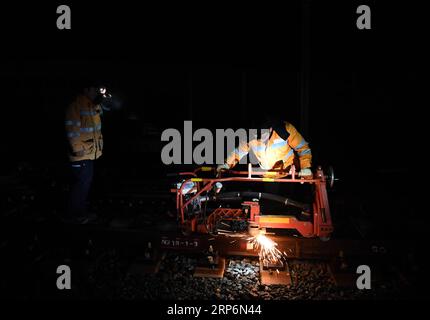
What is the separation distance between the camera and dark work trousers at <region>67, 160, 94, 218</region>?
558cm

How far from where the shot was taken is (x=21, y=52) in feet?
27.9

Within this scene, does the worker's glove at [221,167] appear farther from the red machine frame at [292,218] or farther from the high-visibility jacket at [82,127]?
the high-visibility jacket at [82,127]

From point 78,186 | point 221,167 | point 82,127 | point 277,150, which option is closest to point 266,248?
point 221,167

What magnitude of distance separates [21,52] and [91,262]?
636 cm

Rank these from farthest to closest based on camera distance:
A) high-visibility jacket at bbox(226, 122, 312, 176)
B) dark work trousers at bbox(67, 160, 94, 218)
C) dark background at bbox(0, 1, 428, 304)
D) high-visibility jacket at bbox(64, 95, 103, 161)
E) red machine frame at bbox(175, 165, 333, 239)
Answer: dark background at bbox(0, 1, 428, 304) → dark work trousers at bbox(67, 160, 94, 218) → high-visibility jacket at bbox(64, 95, 103, 161) → high-visibility jacket at bbox(226, 122, 312, 176) → red machine frame at bbox(175, 165, 333, 239)

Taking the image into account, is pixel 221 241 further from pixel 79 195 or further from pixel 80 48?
pixel 80 48

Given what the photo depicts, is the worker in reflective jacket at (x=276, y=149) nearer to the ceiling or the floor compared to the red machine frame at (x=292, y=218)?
nearer to the ceiling

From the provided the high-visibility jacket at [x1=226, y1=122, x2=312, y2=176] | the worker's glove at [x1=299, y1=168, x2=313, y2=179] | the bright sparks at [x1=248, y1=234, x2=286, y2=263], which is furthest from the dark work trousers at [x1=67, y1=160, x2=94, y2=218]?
the worker's glove at [x1=299, y1=168, x2=313, y2=179]

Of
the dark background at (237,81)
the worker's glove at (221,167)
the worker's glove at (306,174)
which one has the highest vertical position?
the dark background at (237,81)

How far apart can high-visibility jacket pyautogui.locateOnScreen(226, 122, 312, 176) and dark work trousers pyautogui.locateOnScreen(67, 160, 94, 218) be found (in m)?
2.37

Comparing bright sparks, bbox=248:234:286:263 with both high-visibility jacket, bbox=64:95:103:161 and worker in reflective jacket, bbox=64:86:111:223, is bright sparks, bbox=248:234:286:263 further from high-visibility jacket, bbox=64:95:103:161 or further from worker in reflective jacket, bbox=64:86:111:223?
high-visibility jacket, bbox=64:95:103:161

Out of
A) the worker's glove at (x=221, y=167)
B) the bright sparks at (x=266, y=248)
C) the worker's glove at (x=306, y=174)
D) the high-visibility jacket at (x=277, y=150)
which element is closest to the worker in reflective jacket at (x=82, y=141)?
the worker's glove at (x=221, y=167)

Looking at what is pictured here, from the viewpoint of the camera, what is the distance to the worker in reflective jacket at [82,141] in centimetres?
529

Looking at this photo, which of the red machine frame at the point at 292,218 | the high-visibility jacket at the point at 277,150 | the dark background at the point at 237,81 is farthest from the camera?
the dark background at the point at 237,81
